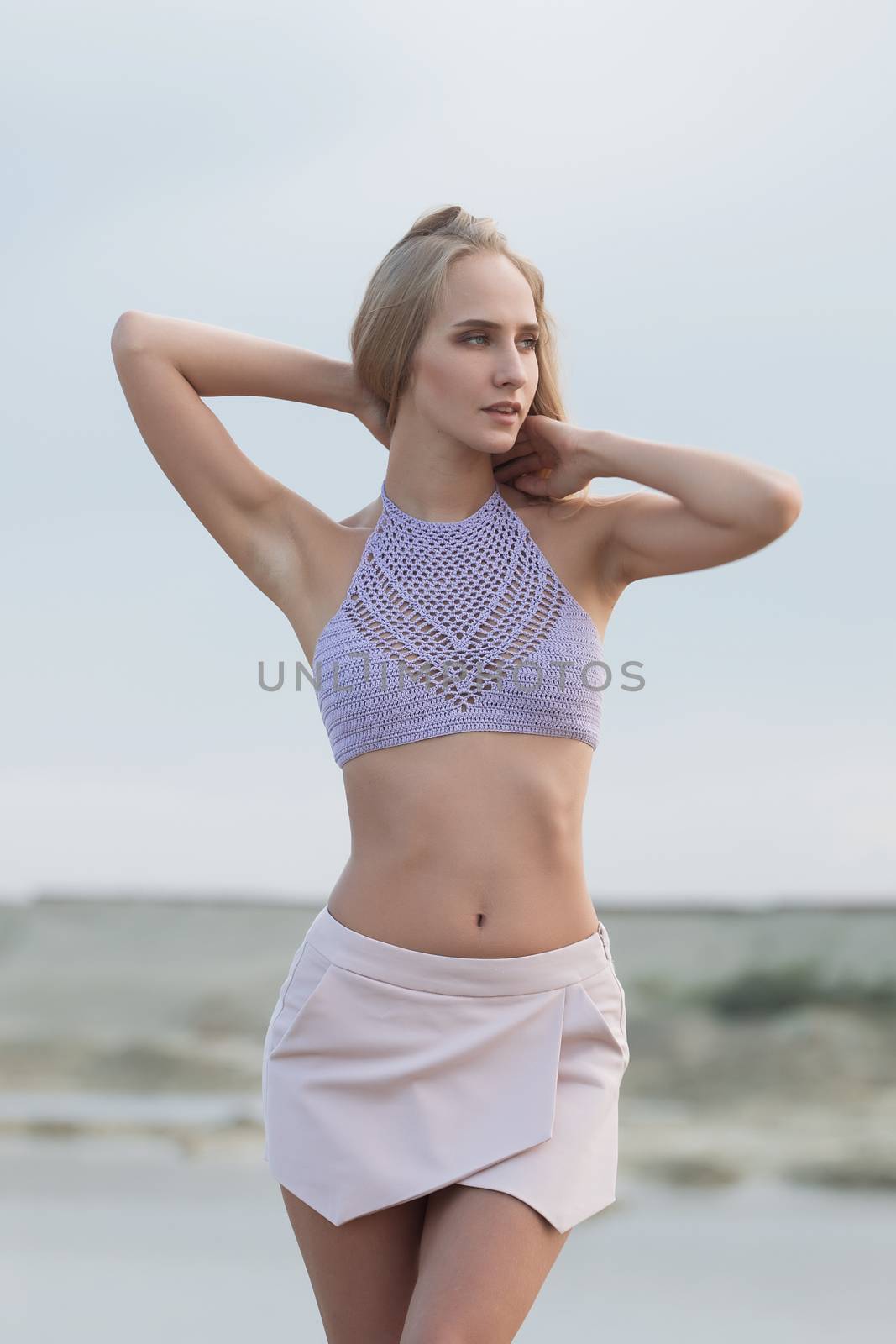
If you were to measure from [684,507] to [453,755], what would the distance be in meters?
0.44

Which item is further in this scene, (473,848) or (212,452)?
→ (212,452)

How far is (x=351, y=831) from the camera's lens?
2.03 meters

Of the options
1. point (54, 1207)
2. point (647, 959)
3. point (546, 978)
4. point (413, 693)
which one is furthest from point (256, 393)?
point (647, 959)

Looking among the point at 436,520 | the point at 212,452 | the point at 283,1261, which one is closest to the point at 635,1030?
the point at 283,1261

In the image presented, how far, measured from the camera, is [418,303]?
205 cm

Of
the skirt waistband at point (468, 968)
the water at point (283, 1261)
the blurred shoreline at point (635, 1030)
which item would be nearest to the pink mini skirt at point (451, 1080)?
the skirt waistband at point (468, 968)

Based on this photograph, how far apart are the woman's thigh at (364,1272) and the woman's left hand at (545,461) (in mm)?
945

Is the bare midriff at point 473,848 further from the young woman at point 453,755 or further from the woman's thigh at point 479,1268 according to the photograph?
the woman's thigh at point 479,1268

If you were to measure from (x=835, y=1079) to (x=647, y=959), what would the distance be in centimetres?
89

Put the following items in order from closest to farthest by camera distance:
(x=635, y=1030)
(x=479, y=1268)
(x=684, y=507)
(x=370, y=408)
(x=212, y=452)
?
(x=479, y=1268)
(x=684, y=507)
(x=212, y=452)
(x=370, y=408)
(x=635, y=1030)

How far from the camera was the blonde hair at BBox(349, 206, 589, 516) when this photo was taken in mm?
2053

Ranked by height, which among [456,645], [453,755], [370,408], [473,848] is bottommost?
[473,848]

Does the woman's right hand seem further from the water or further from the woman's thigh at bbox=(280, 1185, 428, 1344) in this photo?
the water

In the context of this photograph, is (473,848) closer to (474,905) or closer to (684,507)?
(474,905)
